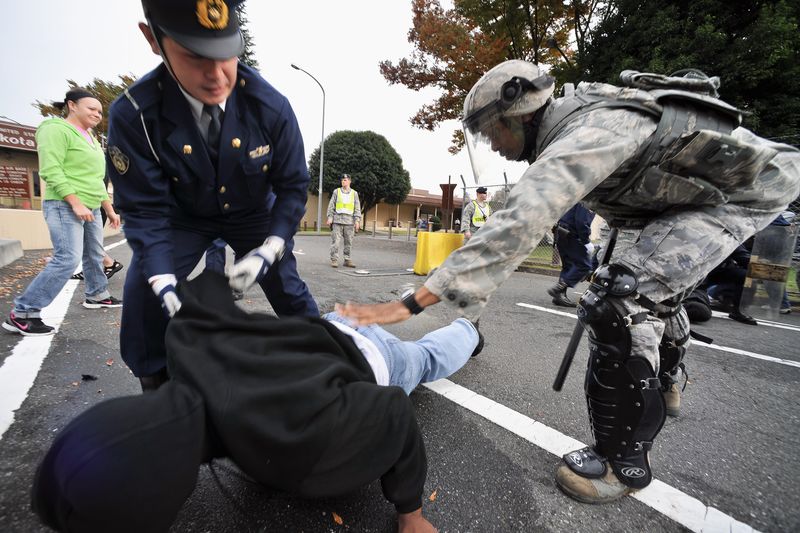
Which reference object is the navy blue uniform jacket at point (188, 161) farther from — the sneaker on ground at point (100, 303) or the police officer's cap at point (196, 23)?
the sneaker on ground at point (100, 303)

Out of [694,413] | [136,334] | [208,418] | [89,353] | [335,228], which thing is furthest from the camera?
[335,228]

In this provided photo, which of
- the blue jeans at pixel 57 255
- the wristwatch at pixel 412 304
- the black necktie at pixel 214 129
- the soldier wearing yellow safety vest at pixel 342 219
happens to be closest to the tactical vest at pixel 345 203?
the soldier wearing yellow safety vest at pixel 342 219

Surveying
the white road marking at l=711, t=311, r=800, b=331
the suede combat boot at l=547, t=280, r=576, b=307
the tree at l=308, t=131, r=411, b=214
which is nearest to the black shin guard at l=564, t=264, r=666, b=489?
the suede combat boot at l=547, t=280, r=576, b=307

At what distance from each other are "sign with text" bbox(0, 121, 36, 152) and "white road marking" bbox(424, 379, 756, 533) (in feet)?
73.7

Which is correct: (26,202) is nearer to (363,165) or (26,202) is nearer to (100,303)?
(100,303)

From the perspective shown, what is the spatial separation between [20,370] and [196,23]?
2.21m

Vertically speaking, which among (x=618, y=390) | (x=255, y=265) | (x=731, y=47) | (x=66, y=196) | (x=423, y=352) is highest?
(x=731, y=47)

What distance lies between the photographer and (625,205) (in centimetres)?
152

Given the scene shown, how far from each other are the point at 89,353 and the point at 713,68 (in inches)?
418

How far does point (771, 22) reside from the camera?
6438mm

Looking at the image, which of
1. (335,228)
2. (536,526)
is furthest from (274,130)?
(335,228)

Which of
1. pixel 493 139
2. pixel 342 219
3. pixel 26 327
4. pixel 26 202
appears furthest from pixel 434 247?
pixel 26 202

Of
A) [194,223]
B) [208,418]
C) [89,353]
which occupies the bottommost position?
[89,353]

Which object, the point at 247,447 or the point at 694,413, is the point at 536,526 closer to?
the point at 247,447
